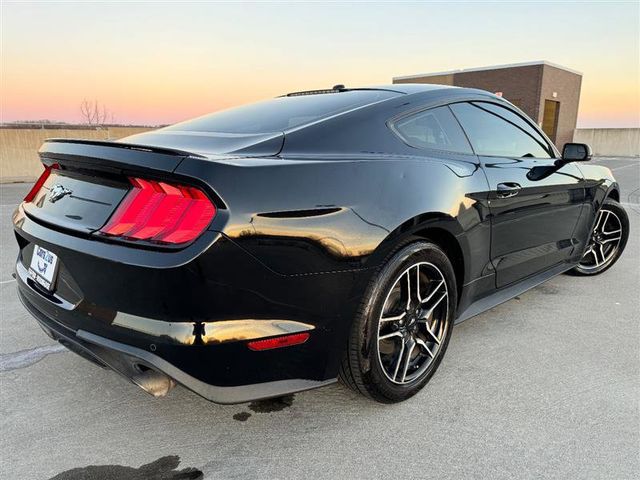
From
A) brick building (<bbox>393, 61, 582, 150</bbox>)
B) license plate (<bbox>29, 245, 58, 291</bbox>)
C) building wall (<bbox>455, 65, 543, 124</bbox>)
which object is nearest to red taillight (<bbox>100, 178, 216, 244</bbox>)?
license plate (<bbox>29, 245, 58, 291</bbox>)

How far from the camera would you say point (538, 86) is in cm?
3119

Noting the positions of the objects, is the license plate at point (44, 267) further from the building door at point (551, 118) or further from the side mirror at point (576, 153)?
the building door at point (551, 118)

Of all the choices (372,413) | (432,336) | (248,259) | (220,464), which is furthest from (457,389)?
(248,259)

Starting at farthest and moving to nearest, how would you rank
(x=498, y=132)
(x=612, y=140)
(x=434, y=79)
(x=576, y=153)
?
1. (x=612, y=140)
2. (x=434, y=79)
3. (x=576, y=153)
4. (x=498, y=132)

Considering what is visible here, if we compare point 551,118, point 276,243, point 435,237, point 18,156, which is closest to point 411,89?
point 435,237

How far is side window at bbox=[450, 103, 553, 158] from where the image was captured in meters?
2.98

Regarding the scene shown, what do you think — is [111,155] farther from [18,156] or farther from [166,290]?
[18,156]

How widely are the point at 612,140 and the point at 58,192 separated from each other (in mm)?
42818

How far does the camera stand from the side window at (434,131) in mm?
2545

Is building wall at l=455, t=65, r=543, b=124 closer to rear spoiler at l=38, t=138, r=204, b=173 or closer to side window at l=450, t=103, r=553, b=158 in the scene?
side window at l=450, t=103, r=553, b=158

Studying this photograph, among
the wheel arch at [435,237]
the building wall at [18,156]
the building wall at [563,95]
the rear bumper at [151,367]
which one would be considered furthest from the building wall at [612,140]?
the rear bumper at [151,367]

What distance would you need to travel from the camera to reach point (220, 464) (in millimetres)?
1994

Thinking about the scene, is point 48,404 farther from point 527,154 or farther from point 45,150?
point 527,154

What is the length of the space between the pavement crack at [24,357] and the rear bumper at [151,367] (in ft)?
3.25
